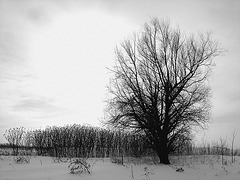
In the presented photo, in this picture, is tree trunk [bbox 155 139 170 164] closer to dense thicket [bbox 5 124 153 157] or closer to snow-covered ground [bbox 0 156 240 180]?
snow-covered ground [bbox 0 156 240 180]

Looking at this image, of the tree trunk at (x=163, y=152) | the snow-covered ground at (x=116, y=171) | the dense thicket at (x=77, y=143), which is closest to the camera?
the snow-covered ground at (x=116, y=171)

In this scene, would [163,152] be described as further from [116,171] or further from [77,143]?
[77,143]

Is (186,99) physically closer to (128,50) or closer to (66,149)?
(128,50)

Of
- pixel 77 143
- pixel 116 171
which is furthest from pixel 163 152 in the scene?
pixel 77 143

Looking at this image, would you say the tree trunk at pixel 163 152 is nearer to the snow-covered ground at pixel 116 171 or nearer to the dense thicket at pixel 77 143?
the snow-covered ground at pixel 116 171

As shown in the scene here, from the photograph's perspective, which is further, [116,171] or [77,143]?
[77,143]

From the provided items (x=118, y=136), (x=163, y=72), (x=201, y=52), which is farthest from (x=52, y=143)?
(x=201, y=52)

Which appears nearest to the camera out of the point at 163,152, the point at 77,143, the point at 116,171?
the point at 116,171

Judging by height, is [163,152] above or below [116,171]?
above

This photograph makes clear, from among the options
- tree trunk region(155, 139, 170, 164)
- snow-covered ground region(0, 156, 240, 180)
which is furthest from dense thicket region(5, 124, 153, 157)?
snow-covered ground region(0, 156, 240, 180)

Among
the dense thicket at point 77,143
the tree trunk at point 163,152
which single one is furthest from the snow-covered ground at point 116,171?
the dense thicket at point 77,143

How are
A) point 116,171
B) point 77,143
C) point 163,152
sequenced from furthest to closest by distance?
point 77,143, point 163,152, point 116,171

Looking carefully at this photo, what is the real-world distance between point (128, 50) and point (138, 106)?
5045 millimetres

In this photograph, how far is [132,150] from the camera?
23.5 meters
